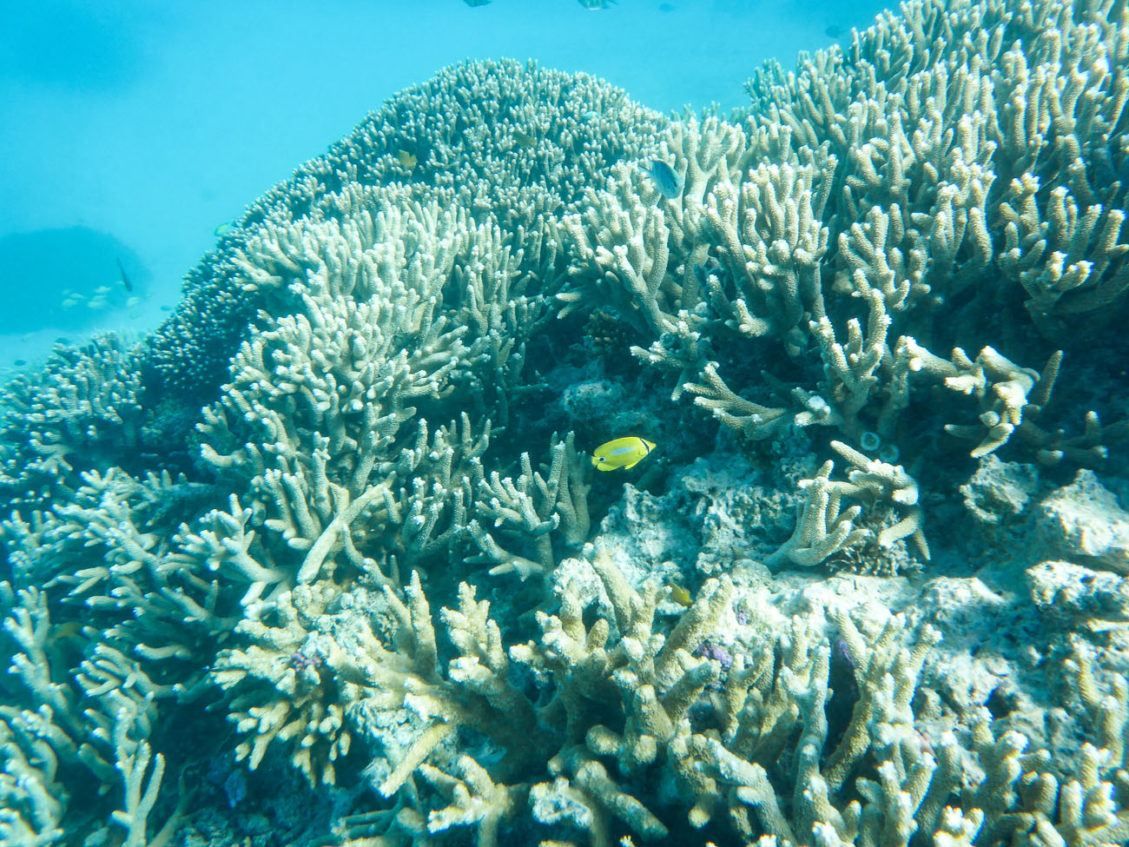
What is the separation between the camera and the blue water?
35.6 m

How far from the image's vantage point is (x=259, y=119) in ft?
300

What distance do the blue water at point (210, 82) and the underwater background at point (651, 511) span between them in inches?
1101

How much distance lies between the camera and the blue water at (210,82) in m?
35.6

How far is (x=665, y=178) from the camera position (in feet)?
12.2

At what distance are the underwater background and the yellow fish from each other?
1.3 inches

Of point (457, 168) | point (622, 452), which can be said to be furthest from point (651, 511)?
point (457, 168)

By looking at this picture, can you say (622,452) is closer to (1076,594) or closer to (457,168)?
(1076,594)

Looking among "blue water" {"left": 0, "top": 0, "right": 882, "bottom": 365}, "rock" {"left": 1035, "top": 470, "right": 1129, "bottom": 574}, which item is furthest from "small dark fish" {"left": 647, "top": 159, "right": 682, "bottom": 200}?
"blue water" {"left": 0, "top": 0, "right": 882, "bottom": 365}

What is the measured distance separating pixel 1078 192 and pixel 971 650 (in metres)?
2.30

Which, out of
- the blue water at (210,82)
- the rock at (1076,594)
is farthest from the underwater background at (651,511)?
the blue water at (210,82)

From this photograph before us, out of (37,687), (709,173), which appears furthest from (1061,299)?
(37,687)

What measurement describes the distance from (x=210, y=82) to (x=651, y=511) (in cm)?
11080

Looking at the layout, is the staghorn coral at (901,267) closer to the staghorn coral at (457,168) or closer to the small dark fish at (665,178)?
the small dark fish at (665,178)

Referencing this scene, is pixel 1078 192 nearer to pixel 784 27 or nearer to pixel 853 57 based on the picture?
pixel 853 57
